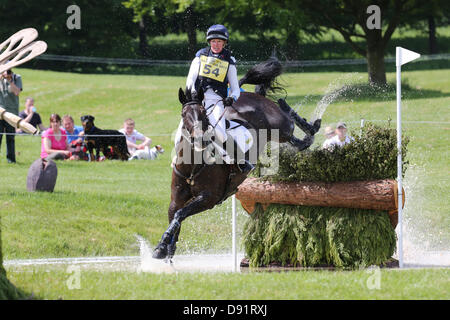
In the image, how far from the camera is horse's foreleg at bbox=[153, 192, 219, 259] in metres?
6.87

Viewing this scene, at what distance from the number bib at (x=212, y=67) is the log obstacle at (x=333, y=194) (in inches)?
57.1

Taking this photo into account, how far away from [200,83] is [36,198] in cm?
487

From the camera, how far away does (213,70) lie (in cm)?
721

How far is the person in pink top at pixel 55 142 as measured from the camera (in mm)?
13602

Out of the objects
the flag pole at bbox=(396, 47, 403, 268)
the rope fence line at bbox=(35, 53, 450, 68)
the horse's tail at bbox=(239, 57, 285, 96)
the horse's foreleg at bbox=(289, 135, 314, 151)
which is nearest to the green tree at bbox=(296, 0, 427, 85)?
the rope fence line at bbox=(35, 53, 450, 68)

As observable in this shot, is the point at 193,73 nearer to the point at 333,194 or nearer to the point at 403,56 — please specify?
the point at 333,194

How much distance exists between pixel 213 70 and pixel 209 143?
2.74 feet

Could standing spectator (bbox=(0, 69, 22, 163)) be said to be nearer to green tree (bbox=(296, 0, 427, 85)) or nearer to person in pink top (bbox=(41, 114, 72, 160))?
person in pink top (bbox=(41, 114, 72, 160))

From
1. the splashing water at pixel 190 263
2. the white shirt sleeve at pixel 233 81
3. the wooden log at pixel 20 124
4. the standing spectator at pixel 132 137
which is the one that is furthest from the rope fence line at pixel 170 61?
the wooden log at pixel 20 124

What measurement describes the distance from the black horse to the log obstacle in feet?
1.64

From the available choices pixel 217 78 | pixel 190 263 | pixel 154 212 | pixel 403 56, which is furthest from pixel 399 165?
pixel 154 212

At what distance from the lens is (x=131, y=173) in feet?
46.1

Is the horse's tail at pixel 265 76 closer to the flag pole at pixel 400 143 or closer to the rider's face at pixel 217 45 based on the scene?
the rider's face at pixel 217 45
